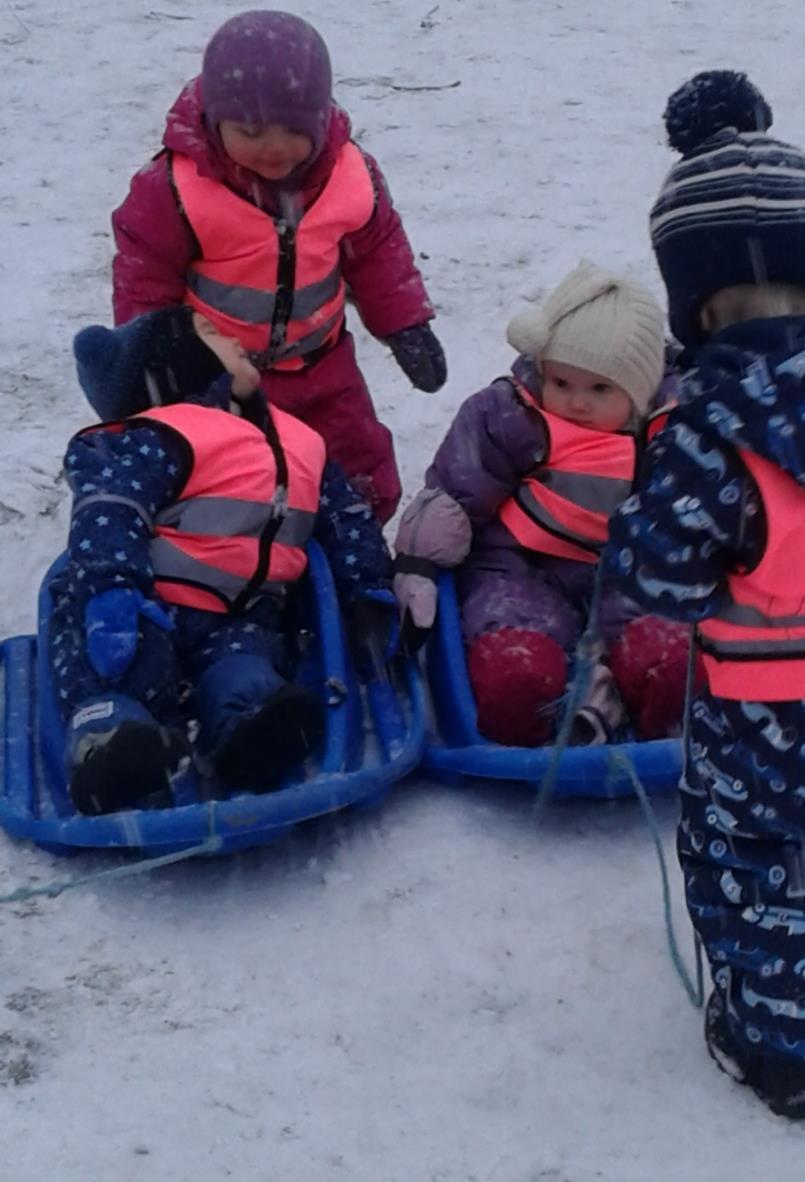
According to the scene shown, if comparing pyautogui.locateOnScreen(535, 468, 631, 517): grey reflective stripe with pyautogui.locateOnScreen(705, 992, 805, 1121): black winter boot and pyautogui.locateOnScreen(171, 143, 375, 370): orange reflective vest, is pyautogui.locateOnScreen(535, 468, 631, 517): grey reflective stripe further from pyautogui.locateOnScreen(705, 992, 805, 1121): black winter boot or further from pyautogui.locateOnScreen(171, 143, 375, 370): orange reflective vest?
pyautogui.locateOnScreen(705, 992, 805, 1121): black winter boot

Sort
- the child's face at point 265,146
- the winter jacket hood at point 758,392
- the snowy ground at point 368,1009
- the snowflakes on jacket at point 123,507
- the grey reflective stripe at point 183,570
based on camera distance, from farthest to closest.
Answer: the child's face at point 265,146
the grey reflective stripe at point 183,570
the snowflakes on jacket at point 123,507
the snowy ground at point 368,1009
the winter jacket hood at point 758,392

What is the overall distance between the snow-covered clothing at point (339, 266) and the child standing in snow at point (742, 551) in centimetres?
141

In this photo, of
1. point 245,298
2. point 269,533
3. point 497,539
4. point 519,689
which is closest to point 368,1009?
point 519,689

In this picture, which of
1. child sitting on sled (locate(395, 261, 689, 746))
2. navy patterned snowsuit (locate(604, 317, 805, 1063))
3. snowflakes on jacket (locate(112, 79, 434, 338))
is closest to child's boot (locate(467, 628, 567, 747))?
child sitting on sled (locate(395, 261, 689, 746))

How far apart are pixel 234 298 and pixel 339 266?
269 millimetres

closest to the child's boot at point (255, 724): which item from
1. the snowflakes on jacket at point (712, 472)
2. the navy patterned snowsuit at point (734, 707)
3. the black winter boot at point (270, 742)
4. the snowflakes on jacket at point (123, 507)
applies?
the black winter boot at point (270, 742)

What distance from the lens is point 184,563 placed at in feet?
9.02

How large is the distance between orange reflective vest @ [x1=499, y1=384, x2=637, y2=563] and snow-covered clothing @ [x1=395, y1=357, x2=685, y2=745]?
0.02 m

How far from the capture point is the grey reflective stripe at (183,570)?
274 cm

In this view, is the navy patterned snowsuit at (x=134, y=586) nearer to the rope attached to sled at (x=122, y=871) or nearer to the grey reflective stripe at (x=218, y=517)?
the grey reflective stripe at (x=218, y=517)

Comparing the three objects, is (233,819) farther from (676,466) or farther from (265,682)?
(676,466)

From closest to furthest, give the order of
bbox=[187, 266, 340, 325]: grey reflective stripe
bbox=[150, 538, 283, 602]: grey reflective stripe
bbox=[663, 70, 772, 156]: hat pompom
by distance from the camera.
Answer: bbox=[663, 70, 772, 156]: hat pompom, bbox=[150, 538, 283, 602]: grey reflective stripe, bbox=[187, 266, 340, 325]: grey reflective stripe

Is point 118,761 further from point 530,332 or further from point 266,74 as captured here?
point 266,74

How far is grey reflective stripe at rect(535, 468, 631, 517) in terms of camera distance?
114 inches
